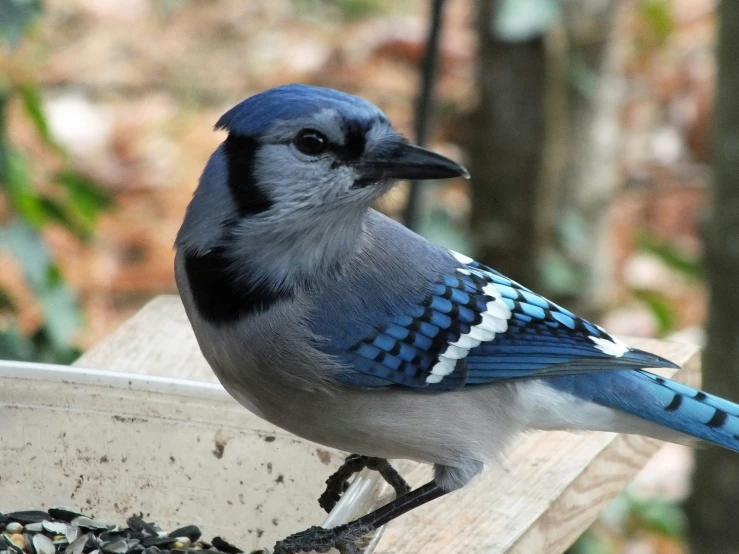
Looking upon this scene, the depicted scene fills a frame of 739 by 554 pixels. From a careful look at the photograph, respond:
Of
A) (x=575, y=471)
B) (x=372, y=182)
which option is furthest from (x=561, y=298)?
(x=372, y=182)

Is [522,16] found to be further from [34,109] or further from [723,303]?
[34,109]

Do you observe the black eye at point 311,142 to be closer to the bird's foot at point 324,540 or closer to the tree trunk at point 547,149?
the bird's foot at point 324,540

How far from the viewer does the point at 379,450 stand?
2172 millimetres

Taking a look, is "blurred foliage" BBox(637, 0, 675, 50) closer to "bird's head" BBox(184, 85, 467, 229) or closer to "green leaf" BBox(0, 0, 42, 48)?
"green leaf" BBox(0, 0, 42, 48)

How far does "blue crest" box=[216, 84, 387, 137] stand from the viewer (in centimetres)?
200

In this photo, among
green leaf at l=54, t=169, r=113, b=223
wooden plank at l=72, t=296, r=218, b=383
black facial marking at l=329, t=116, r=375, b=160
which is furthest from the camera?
green leaf at l=54, t=169, r=113, b=223

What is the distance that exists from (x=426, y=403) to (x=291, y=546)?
0.38 meters

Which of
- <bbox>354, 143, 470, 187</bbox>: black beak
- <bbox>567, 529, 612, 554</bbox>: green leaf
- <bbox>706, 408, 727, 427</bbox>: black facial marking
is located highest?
<bbox>354, 143, 470, 187</bbox>: black beak

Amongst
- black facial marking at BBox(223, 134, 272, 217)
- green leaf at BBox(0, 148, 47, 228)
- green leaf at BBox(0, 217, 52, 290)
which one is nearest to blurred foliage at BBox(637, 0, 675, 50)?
green leaf at BBox(0, 148, 47, 228)

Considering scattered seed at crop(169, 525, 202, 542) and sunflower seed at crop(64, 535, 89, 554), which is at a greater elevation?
sunflower seed at crop(64, 535, 89, 554)

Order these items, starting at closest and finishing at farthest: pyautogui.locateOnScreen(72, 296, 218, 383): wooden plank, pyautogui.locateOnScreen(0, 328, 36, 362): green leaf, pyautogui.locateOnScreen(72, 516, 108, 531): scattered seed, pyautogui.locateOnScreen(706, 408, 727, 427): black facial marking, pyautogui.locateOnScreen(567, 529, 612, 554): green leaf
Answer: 1. pyautogui.locateOnScreen(72, 516, 108, 531): scattered seed
2. pyautogui.locateOnScreen(706, 408, 727, 427): black facial marking
3. pyautogui.locateOnScreen(72, 296, 218, 383): wooden plank
4. pyautogui.locateOnScreen(0, 328, 36, 362): green leaf
5. pyautogui.locateOnScreen(567, 529, 612, 554): green leaf

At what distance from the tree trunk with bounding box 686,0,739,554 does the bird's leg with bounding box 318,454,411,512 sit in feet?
4.79

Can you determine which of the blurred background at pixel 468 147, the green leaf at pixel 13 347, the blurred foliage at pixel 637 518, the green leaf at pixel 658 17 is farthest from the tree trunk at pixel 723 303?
the green leaf at pixel 658 17

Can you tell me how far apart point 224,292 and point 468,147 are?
2.35 m
